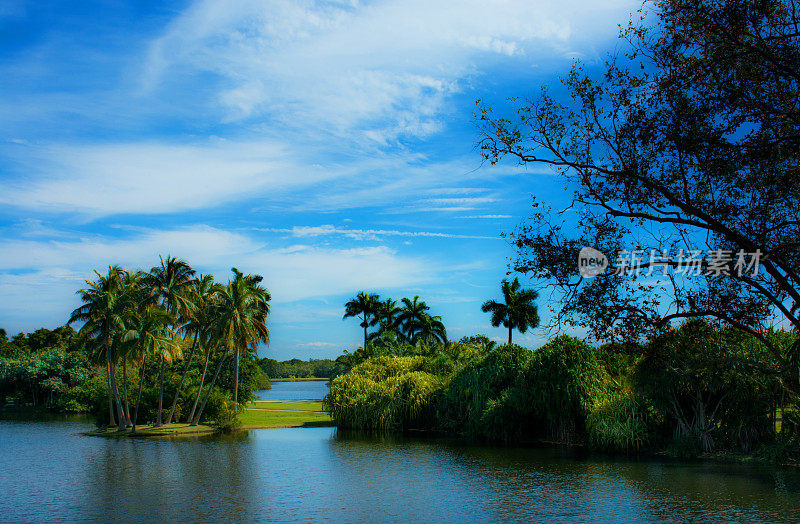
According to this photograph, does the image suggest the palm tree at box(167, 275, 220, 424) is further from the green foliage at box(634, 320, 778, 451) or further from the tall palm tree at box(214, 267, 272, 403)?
the green foliage at box(634, 320, 778, 451)

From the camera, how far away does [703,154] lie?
1159 centimetres

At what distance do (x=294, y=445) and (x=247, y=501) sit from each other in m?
15.6

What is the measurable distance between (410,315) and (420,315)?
1.36 meters

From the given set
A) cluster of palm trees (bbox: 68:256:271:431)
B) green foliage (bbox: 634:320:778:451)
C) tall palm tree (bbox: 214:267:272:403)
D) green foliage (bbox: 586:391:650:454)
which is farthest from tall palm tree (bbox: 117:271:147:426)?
green foliage (bbox: 634:320:778:451)

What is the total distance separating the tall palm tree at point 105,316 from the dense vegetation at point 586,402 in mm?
16614

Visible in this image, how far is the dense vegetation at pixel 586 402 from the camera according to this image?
92.1 feet

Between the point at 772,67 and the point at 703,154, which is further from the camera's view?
the point at 703,154

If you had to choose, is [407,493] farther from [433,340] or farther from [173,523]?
[433,340]

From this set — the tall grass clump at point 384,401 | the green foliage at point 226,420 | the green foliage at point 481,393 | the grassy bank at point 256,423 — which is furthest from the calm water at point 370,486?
the tall grass clump at point 384,401

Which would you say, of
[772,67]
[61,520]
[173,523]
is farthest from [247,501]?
[772,67]

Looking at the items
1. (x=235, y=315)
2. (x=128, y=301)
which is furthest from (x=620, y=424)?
(x=128, y=301)

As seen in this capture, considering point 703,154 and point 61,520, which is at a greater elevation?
point 703,154

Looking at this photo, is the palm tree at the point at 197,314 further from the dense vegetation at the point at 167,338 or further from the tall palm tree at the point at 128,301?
the tall palm tree at the point at 128,301

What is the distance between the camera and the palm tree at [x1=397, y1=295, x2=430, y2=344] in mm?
73438
